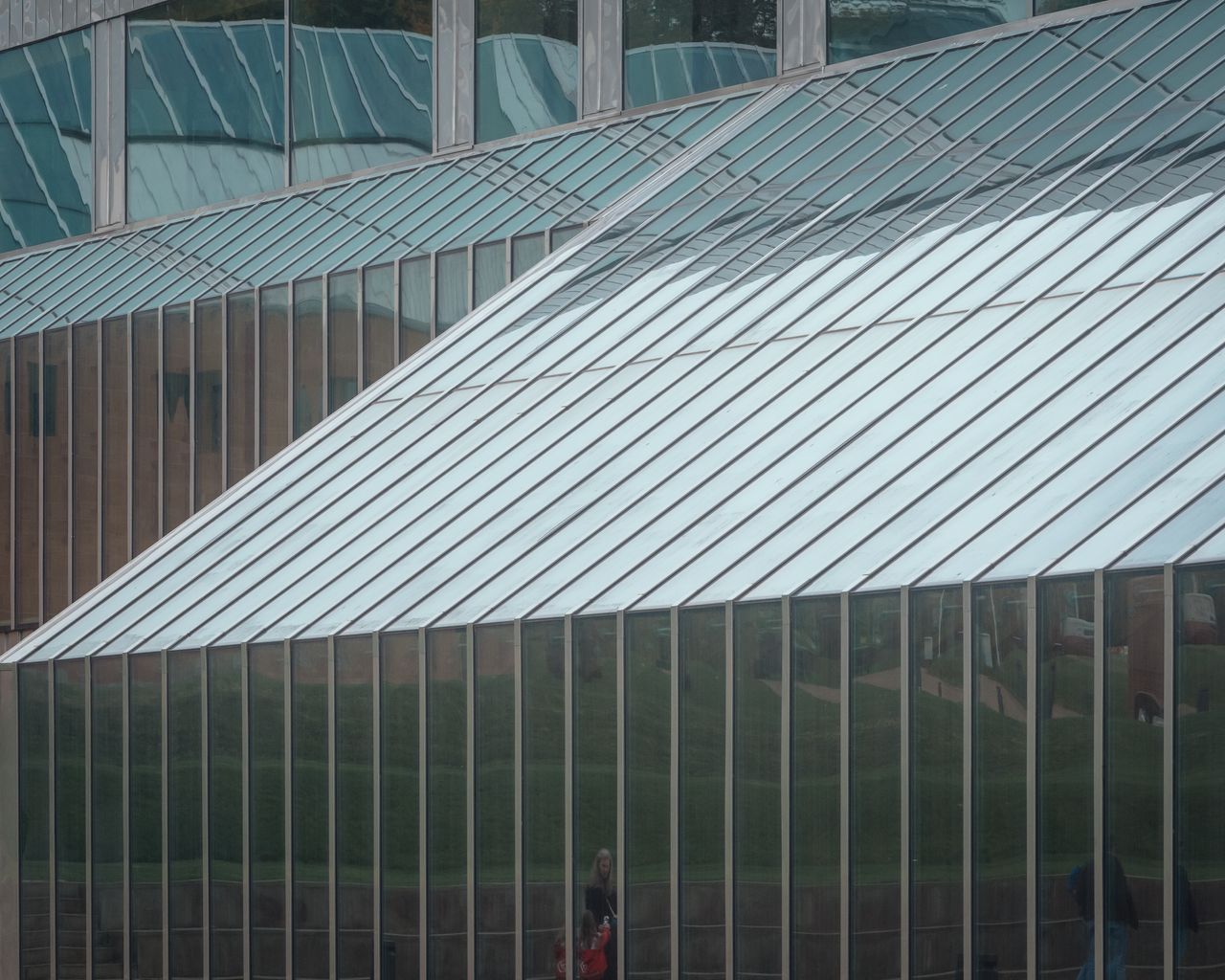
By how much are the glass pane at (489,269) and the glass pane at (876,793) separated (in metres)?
11.4

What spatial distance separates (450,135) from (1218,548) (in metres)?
17.6

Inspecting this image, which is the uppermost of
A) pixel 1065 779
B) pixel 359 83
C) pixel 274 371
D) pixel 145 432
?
pixel 359 83

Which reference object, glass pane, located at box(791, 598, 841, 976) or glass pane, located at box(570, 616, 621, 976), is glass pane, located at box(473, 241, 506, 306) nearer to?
glass pane, located at box(570, 616, 621, 976)

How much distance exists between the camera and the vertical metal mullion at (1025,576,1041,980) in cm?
1091

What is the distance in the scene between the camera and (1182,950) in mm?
10391

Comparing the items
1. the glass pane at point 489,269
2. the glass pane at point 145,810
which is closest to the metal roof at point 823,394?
the glass pane at point 145,810

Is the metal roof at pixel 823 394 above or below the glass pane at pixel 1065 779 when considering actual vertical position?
above

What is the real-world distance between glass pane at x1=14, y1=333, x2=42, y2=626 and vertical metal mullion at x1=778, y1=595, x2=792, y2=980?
1756cm

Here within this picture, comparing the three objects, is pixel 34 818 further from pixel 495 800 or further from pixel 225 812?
pixel 495 800

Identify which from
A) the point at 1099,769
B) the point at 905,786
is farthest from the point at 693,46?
the point at 1099,769

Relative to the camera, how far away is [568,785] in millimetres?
Result: 13117

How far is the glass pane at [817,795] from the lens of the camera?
1178 cm

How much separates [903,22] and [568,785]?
1271cm

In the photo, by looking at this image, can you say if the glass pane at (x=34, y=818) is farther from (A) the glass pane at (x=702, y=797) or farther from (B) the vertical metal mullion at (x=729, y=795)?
(B) the vertical metal mullion at (x=729, y=795)
